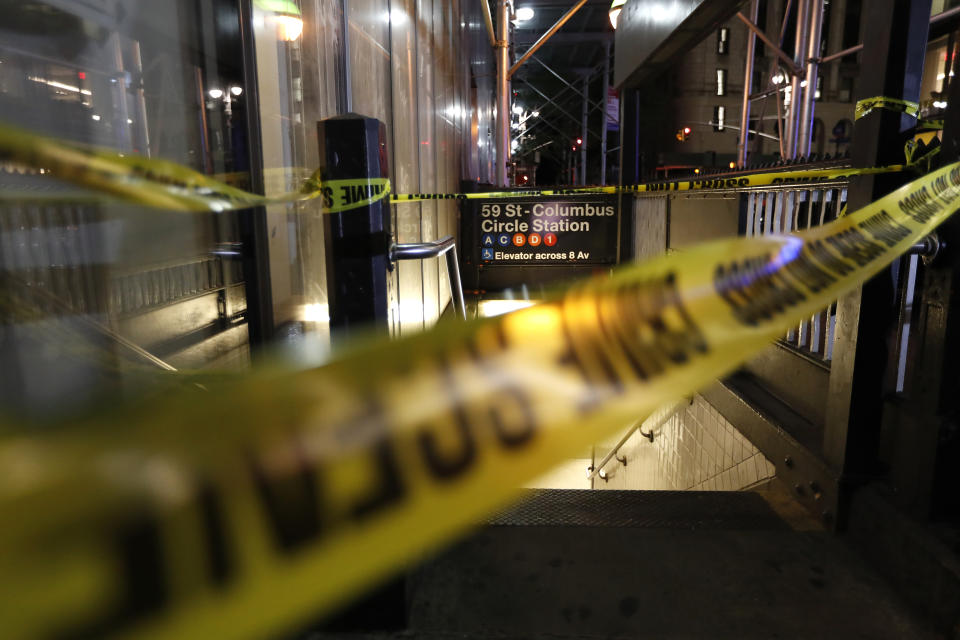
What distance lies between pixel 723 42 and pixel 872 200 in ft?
97.8

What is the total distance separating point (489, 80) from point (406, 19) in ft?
→ 41.2

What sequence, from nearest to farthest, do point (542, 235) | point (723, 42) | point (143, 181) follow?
1. point (143, 181)
2. point (542, 235)
3. point (723, 42)

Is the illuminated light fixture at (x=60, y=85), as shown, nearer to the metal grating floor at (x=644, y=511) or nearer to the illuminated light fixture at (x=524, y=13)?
the metal grating floor at (x=644, y=511)

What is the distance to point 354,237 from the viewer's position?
1694mm

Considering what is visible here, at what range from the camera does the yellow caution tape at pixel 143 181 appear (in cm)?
123

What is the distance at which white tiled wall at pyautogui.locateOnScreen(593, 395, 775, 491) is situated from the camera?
3561 mm

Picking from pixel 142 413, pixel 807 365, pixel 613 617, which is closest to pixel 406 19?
pixel 807 365

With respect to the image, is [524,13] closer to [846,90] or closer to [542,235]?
[542,235]

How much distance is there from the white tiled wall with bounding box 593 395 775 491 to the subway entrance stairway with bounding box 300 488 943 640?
1.05m

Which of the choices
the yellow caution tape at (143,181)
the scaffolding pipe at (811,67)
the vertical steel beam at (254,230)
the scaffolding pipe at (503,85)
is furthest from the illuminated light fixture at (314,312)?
the scaffolding pipe at (503,85)

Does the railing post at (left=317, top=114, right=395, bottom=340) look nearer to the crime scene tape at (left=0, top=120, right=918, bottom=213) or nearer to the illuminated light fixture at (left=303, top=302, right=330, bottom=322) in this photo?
the crime scene tape at (left=0, top=120, right=918, bottom=213)

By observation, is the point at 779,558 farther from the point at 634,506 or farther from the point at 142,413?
the point at 142,413

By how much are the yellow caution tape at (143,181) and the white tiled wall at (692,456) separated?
2746mm

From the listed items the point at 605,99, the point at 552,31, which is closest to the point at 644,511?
the point at 552,31
